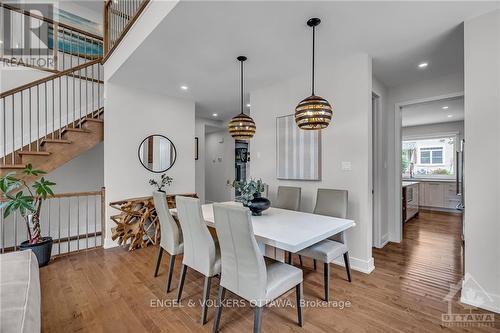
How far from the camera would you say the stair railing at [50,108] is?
3.85 meters

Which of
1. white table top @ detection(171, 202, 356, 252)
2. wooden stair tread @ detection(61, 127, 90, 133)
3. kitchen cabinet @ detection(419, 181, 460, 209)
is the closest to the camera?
white table top @ detection(171, 202, 356, 252)

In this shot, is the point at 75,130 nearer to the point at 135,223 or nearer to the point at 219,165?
the point at 135,223

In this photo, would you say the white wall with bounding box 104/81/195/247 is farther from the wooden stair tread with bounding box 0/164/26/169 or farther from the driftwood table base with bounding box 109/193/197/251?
the wooden stair tread with bounding box 0/164/26/169

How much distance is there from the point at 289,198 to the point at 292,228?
1271 mm

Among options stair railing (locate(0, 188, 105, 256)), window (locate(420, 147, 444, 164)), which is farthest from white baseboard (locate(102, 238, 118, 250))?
window (locate(420, 147, 444, 164))

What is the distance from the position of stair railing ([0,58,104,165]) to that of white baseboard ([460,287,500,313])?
17.9 ft

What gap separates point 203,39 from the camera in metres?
2.50

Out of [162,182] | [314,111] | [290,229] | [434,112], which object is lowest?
[290,229]

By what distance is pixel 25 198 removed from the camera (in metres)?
2.82

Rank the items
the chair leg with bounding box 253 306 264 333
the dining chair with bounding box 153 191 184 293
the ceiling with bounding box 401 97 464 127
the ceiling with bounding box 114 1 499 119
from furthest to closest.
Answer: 1. the ceiling with bounding box 401 97 464 127
2. the dining chair with bounding box 153 191 184 293
3. the ceiling with bounding box 114 1 499 119
4. the chair leg with bounding box 253 306 264 333

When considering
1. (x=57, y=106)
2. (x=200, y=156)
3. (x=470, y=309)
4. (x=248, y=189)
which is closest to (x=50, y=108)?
(x=57, y=106)

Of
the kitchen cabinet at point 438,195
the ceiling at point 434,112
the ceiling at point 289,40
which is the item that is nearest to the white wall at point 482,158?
the ceiling at point 289,40

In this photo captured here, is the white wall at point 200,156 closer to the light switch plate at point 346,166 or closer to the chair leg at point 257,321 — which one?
the light switch plate at point 346,166

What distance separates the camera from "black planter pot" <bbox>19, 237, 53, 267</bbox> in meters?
2.98
